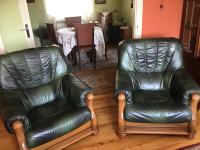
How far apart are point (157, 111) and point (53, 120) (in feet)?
3.33

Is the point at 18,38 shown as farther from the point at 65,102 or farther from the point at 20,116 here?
the point at 20,116

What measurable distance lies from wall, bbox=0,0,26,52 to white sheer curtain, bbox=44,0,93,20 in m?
2.59

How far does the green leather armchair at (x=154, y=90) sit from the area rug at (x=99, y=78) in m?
0.93

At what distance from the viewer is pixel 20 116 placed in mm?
1729

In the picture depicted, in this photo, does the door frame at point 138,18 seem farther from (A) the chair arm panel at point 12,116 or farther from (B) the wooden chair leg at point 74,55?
(A) the chair arm panel at point 12,116

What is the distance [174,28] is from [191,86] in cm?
145

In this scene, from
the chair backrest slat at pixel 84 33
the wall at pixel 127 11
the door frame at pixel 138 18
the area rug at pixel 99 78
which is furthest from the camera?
the wall at pixel 127 11

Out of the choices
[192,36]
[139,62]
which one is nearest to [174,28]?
[192,36]

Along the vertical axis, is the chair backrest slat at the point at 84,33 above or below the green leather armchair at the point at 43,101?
above

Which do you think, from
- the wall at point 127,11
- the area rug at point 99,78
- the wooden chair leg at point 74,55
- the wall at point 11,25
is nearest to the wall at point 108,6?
the wall at point 127,11

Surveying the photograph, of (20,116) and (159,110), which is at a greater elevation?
(20,116)

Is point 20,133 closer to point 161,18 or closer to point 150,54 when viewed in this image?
point 150,54

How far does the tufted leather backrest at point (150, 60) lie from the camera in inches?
93.7

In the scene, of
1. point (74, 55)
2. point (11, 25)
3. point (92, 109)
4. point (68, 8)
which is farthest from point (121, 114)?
point (68, 8)
